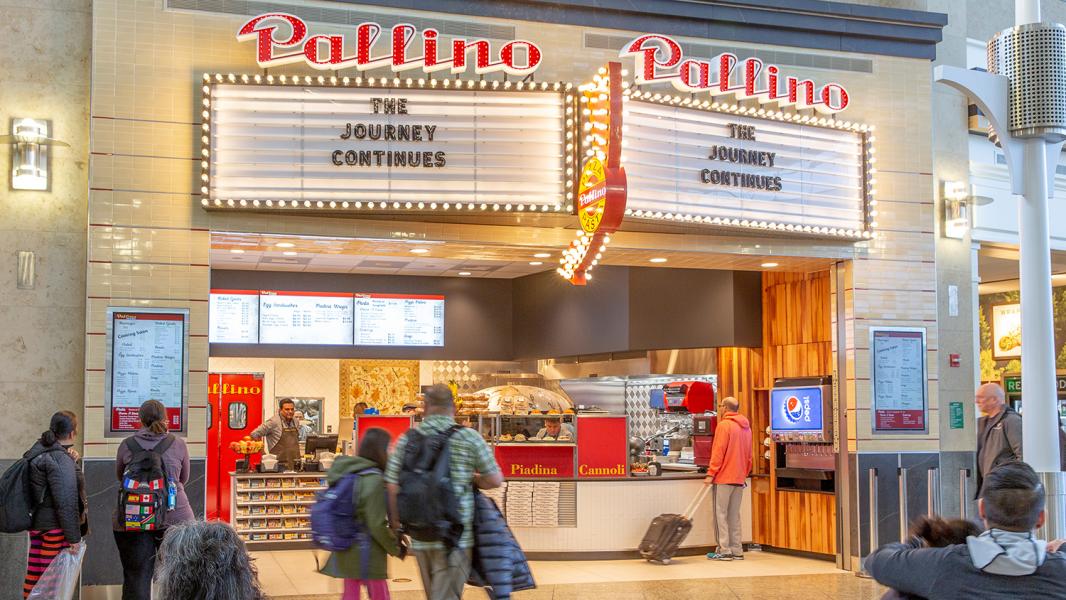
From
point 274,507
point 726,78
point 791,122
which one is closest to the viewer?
point 726,78

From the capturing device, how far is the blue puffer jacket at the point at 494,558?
21.0 ft

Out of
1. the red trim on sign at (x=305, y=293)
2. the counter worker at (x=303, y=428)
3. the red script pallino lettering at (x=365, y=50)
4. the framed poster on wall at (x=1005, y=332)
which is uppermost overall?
the red script pallino lettering at (x=365, y=50)

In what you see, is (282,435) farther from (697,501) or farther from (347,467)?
(347,467)

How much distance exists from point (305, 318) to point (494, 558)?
10752 millimetres

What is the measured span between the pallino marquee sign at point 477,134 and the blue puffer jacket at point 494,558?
10.4 feet

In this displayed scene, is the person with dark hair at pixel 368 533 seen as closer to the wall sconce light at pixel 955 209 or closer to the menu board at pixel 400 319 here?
the wall sconce light at pixel 955 209

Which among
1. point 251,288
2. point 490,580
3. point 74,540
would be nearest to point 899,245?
point 490,580

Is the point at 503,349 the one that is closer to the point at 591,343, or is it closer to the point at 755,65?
the point at 591,343

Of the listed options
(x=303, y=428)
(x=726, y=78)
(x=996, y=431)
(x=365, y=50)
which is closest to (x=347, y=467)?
(x=365, y=50)

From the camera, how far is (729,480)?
1220 cm

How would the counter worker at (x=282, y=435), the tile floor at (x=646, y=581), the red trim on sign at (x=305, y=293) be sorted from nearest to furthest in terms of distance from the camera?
the tile floor at (x=646, y=581), the counter worker at (x=282, y=435), the red trim on sign at (x=305, y=293)

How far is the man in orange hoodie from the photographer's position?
1218 cm

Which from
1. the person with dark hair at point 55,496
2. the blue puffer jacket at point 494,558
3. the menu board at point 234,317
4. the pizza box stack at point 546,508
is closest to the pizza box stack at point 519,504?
the pizza box stack at point 546,508

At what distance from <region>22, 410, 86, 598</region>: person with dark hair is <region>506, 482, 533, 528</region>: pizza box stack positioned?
5022 millimetres
